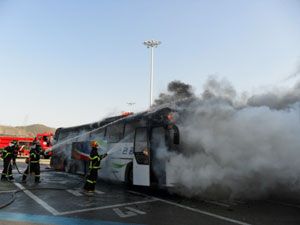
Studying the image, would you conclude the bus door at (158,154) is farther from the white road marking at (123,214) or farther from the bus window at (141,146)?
the white road marking at (123,214)

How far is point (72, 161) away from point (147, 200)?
867cm

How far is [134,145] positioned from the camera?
28.9 feet

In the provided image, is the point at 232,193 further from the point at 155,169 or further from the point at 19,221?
the point at 19,221

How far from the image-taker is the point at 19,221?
5.03 m

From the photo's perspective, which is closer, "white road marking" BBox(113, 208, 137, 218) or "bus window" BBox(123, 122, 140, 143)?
"white road marking" BBox(113, 208, 137, 218)

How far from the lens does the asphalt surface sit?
520 centimetres

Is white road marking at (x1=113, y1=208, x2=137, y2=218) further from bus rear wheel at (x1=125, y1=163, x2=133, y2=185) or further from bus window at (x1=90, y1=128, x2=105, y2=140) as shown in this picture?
bus window at (x1=90, y1=128, x2=105, y2=140)

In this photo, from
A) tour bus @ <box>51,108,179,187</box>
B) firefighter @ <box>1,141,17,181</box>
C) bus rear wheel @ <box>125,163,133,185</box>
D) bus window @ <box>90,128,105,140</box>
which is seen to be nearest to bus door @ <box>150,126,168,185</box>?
tour bus @ <box>51,108,179,187</box>

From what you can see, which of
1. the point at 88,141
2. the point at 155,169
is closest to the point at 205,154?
the point at 155,169

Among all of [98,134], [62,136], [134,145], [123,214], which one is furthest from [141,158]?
[62,136]

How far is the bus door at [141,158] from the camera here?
26.7ft

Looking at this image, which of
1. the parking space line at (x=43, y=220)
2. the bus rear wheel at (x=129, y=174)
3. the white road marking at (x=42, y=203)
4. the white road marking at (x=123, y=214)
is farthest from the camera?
the bus rear wheel at (x=129, y=174)

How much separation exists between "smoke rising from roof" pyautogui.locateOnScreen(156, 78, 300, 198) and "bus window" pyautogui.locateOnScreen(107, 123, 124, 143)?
3320 mm

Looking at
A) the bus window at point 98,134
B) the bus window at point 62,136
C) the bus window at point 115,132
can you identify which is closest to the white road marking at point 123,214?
the bus window at point 115,132
